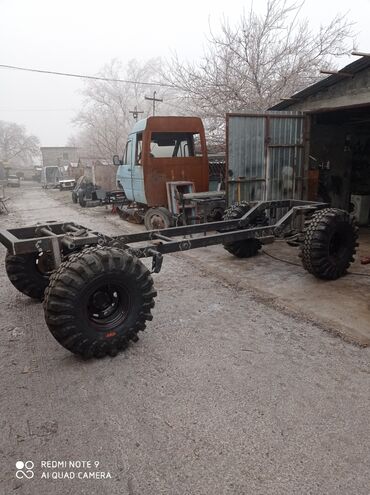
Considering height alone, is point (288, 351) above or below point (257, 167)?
below

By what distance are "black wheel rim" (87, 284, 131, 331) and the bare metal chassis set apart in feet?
1.76

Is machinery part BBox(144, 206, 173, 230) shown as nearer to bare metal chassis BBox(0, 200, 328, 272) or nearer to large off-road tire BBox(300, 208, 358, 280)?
bare metal chassis BBox(0, 200, 328, 272)

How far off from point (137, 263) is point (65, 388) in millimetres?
1255

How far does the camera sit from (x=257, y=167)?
8734 mm

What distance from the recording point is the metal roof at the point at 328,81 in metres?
7.04

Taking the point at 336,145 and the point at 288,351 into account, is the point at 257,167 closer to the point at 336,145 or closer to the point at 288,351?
the point at 336,145

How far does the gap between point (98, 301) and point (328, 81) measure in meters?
7.11

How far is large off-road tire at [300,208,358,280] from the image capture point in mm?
5289

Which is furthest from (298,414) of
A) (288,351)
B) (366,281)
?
(366,281)

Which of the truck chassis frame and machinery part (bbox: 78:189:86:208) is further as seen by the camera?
machinery part (bbox: 78:189:86:208)

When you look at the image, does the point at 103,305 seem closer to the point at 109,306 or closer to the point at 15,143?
the point at 109,306

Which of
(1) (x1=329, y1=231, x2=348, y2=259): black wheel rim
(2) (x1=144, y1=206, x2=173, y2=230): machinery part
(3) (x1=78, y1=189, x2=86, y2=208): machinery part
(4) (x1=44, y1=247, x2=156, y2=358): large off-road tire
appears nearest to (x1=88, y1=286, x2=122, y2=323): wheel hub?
(4) (x1=44, y1=247, x2=156, y2=358): large off-road tire

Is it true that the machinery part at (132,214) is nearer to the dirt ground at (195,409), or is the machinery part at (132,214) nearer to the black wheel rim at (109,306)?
the dirt ground at (195,409)

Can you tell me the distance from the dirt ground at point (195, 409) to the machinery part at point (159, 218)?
15.9 feet
